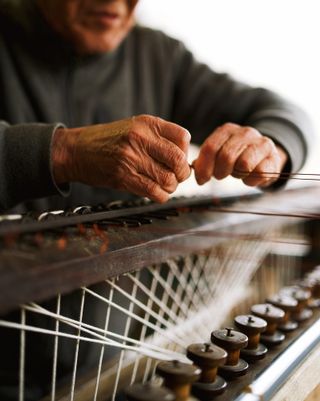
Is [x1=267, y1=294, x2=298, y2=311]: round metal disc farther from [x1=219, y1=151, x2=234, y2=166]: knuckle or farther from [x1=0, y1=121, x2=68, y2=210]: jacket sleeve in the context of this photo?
[x1=0, y1=121, x2=68, y2=210]: jacket sleeve

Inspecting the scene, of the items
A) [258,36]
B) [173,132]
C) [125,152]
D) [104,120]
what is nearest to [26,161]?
[125,152]

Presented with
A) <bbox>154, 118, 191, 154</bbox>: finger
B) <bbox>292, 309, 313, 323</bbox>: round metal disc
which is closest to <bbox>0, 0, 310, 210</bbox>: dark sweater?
<bbox>154, 118, 191, 154</bbox>: finger

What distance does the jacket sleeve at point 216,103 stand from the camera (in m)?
1.69

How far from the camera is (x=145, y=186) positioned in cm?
99

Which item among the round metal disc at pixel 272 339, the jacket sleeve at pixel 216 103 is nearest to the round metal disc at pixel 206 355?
the round metal disc at pixel 272 339

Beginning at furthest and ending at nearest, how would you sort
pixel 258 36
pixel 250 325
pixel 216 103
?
1. pixel 258 36
2. pixel 216 103
3. pixel 250 325

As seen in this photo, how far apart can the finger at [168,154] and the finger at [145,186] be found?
5cm

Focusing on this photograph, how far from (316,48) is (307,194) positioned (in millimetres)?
2277

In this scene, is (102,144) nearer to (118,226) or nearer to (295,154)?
(118,226)

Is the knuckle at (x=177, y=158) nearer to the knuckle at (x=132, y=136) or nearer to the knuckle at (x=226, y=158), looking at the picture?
the knuckle at (x=132, y=136)

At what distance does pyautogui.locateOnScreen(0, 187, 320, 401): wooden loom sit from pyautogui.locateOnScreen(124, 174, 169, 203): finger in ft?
0.15

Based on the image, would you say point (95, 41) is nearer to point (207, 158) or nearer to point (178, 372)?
point (207, 158)

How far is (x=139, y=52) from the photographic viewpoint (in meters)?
2.02

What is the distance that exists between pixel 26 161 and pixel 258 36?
3.45 metres
